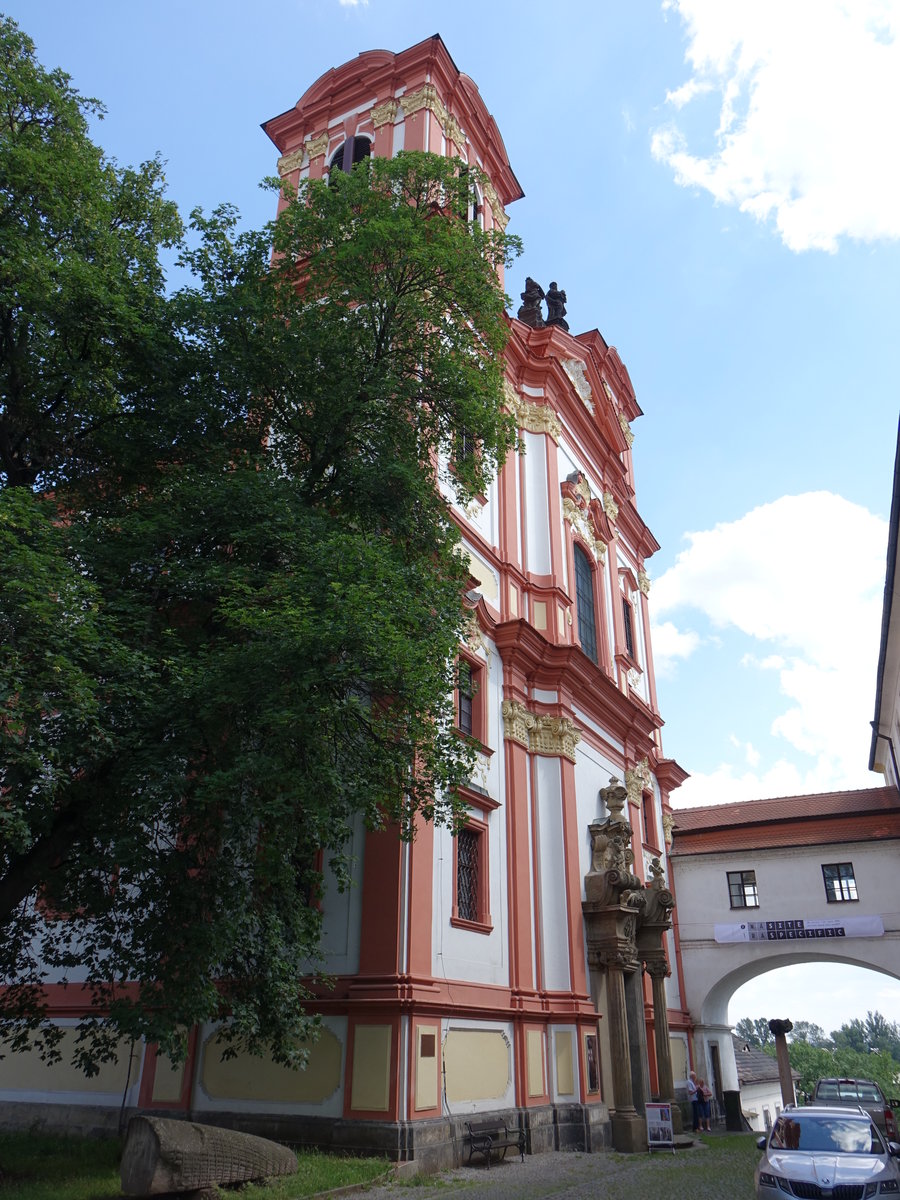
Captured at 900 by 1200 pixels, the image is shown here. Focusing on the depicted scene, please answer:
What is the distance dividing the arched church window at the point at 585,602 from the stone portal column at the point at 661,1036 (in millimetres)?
7018

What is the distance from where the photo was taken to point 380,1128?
432 inches

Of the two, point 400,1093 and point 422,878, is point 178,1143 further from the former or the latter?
point 422,878

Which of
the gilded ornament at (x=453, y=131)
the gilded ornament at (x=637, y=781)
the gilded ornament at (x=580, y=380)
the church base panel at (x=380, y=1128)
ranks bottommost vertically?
the church base panel at (x=380, y=1128)

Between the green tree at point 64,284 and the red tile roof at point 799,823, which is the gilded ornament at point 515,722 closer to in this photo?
the green tree at point 64,284

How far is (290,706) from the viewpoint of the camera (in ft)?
30.0

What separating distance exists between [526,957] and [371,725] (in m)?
6.99

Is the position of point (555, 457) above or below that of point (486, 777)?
above

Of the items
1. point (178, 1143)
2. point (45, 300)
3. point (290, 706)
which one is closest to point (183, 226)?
point (45, 300)

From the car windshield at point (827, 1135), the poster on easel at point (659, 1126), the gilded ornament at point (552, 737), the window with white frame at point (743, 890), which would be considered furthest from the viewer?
the window with white frame at point (743, 890)

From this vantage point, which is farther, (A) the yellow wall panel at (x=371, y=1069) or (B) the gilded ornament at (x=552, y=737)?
(B) the gilded ornament at (x=552, y=737)

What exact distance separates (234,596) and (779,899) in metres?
20.0

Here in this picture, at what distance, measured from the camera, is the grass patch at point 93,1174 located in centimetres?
851

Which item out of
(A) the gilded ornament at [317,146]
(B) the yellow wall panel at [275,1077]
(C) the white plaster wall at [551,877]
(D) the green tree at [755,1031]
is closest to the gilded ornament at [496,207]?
(A) the gilded ornament at [317,146]

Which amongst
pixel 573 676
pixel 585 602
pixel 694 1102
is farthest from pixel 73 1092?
pixel 585 602
